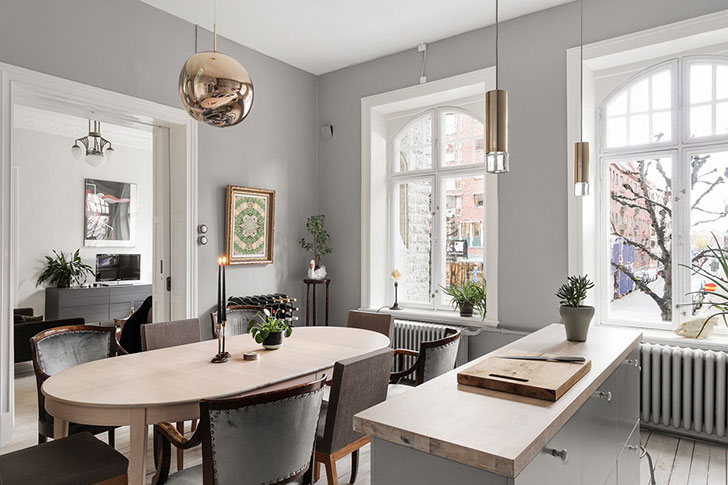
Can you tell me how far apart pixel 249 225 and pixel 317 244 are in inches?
34.4

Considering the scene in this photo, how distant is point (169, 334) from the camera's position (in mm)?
2979

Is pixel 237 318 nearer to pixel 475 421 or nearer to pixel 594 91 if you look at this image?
pixel 475 421

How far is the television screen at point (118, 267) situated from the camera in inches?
284

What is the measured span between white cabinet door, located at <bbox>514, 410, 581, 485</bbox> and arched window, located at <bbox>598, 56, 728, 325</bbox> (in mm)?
2627

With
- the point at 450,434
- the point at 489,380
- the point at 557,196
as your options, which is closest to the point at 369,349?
the point at 489,380

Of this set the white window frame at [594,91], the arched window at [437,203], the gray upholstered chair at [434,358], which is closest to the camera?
the gray upholstered chair at [434,358]

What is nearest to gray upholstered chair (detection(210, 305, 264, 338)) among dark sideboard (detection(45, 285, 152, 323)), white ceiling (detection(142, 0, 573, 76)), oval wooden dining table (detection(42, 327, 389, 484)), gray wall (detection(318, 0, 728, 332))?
oval wooden dining table (detection(42, 327, 389, 484))

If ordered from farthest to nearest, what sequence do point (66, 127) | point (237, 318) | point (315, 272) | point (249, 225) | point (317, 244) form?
1. point (66, 127)
2. point (317, 244)
3. point (315, 272)
4. point (249, 225)
5. point (237, 318)

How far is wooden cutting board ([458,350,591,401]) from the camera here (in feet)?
4.37

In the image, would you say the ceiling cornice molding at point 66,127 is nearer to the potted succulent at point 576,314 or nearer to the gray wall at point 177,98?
the gray wall at point 177,98

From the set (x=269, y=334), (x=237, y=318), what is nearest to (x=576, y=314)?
(x=269, y=334)

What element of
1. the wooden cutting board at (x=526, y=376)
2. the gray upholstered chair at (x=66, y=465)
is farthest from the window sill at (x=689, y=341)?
the gray upholstered chair at (x=66, y=465)

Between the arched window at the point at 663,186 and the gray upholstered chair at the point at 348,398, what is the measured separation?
248 centimetres

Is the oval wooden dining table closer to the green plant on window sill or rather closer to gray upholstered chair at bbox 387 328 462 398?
gray upholstered chair at bbox 387 328 462 398
